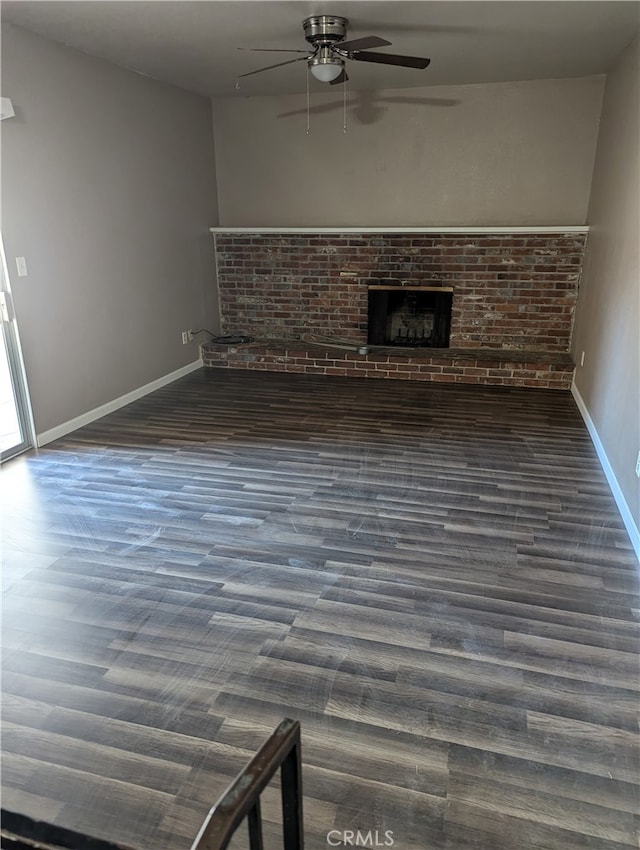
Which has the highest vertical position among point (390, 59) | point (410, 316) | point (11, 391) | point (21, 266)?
point (390, 59)

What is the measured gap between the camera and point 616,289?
11.8 feet

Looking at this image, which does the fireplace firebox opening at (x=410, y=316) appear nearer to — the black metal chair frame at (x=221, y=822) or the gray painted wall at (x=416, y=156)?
the gray painted wall at (x=416, y=156)

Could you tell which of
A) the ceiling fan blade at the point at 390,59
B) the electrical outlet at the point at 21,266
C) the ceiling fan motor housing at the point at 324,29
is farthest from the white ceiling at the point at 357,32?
the electrical outlet at the point at 21,266

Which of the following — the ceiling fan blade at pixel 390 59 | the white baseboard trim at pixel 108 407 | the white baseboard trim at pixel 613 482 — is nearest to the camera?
the white baseboard trim at pixel 613 482

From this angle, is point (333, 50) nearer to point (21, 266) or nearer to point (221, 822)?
point (21, 266)

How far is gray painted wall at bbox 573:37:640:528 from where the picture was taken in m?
3.02

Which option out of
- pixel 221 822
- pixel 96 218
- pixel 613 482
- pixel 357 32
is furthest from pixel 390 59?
Answer: pixel 221 822

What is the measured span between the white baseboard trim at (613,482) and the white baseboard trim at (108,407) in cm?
353

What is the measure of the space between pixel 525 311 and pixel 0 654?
15.7 feet

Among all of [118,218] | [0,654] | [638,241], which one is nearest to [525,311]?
[638,241]

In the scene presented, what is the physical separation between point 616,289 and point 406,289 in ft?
7.10

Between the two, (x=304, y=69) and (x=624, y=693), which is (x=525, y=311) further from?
(x=624, y=693)

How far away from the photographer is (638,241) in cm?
320

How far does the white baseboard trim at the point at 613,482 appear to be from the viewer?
2.62m
